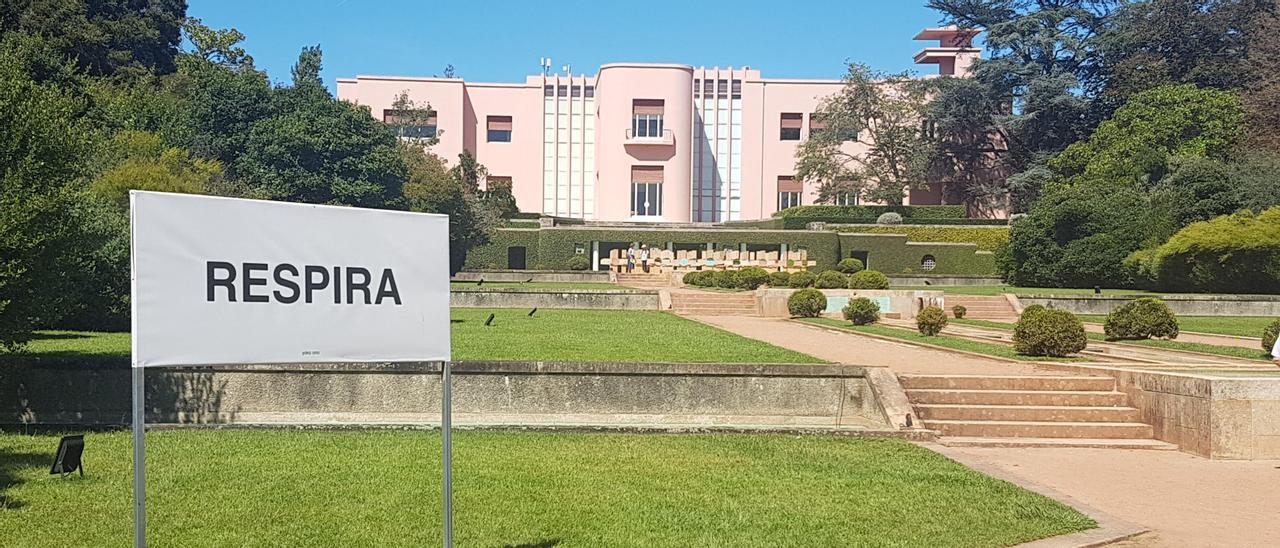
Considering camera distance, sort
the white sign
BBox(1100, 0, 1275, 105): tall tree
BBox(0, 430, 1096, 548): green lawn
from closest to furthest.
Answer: the white sign
BBox(0, 430, 1096, 548): green lawn
BBox(1100, 0, 1275, 105): tall tree

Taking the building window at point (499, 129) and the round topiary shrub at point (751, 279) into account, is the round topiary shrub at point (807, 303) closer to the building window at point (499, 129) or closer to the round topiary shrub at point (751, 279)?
the round topiary shrub at point (751, 279)

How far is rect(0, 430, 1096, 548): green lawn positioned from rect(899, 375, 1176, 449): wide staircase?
1713 millimetres

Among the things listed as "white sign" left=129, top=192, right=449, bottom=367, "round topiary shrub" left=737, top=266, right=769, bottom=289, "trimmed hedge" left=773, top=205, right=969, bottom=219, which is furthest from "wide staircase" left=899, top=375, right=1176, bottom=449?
"trimmed hedge" left=773, top=205, right=969, bottom=219

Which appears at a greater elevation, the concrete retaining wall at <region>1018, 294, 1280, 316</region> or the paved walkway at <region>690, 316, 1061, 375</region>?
the concrete retaining wall at <region>1018, 294, 1280, 316</region>

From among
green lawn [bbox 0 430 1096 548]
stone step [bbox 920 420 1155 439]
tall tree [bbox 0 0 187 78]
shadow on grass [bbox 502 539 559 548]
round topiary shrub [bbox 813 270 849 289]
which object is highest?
tall tree [bbox 0 0 187 78]

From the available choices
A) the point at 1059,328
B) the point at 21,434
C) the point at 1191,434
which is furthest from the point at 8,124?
the point at 1059,328

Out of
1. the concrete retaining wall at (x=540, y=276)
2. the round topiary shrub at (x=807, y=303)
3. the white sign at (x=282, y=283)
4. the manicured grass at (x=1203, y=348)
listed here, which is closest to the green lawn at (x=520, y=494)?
the white sign at (x=282, y=283)

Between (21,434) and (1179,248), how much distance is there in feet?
96.8

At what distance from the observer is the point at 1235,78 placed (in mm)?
50562

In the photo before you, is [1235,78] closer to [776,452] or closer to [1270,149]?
[1270,149]

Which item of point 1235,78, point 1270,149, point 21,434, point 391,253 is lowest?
point 21,434

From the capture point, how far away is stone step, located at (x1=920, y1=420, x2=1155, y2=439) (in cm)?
1073

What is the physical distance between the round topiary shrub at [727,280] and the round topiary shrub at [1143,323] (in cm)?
1512

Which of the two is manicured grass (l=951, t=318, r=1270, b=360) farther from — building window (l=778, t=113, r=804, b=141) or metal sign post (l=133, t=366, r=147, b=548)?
building window (l=778, t=113, r=804, b=141)
